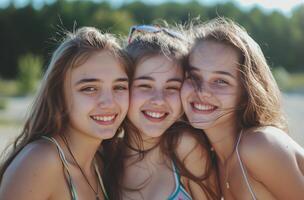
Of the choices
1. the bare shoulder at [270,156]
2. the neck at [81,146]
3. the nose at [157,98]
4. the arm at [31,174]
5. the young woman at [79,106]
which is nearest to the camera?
the arm at [31,174]

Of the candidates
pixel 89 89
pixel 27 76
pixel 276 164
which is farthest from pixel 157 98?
pixel 27 76

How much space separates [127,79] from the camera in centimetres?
319

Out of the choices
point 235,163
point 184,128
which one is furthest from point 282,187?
point 184,128

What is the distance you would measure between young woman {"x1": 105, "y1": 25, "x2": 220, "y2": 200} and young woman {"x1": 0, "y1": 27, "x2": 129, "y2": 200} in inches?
6.5

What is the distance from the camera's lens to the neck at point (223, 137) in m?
3.32

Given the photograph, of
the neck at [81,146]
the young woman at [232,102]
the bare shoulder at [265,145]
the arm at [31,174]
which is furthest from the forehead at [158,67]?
the arm at [31,174]

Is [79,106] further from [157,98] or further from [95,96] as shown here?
[157,98]

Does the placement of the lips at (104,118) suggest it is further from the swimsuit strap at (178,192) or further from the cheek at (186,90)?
the swimsuit strap at (178,192)

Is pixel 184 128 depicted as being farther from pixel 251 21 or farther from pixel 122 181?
pixel 251 21

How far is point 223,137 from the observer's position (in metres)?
3.34

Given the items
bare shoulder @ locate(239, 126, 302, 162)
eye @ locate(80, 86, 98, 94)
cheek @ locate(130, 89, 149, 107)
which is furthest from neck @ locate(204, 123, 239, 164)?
eye @ locate(80, 86, 98, 94)

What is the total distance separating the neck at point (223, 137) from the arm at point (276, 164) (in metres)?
0.38

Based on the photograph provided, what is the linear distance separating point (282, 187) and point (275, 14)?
4859 cm

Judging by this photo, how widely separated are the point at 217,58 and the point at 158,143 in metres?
0.81
